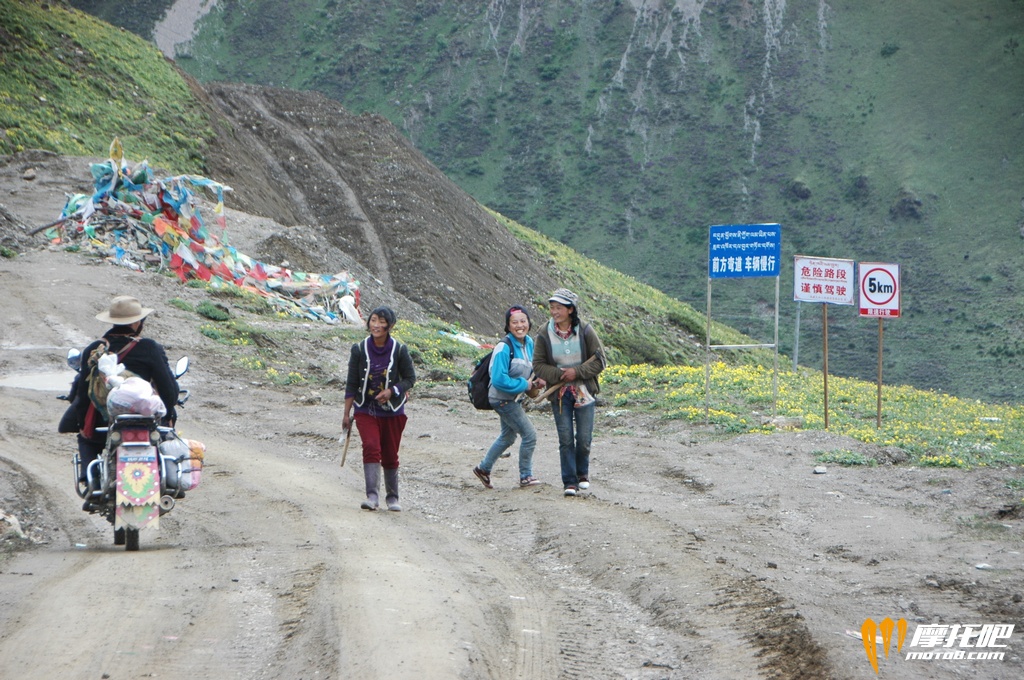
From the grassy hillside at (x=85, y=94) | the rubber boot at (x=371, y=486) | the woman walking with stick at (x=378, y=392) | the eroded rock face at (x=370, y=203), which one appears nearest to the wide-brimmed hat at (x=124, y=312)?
the woman walking with stick at (x=378, y=392)

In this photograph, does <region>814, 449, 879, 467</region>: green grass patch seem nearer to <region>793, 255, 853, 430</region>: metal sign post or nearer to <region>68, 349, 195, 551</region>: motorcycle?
<region>793, 255, 853, 430</region>: metal sign post

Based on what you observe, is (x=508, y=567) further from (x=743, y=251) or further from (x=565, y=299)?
(x=743, y=251)

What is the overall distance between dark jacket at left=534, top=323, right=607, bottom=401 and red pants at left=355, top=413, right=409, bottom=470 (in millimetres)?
1424

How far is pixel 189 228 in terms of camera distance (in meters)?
27.7

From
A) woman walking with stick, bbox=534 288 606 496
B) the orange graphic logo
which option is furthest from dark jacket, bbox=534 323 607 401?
the orange graphic logo

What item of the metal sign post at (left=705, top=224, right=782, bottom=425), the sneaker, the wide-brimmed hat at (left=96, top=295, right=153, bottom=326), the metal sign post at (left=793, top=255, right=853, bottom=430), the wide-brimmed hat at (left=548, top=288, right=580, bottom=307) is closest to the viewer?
the wide-brimmed hat at (left=96, top=295, right=153, bottom=326)

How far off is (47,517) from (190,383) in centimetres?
884

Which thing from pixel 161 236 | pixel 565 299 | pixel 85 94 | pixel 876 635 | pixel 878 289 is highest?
pixel 85 94

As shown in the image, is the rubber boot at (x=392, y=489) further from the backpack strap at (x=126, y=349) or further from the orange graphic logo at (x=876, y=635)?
the orange graphic logo at (x=876, y=635)

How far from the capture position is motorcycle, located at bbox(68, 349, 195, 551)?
26.8 ft

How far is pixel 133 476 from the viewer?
26.8 feet

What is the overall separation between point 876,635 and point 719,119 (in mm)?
94533

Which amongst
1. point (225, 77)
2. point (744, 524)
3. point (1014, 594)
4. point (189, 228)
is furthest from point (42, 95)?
point (225, 77)

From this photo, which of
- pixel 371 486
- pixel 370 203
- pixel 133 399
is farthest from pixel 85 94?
pixel 133 399
